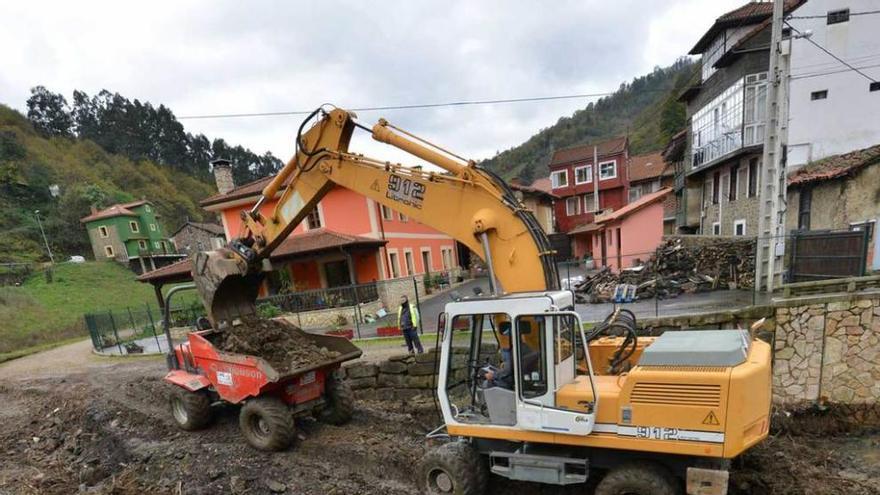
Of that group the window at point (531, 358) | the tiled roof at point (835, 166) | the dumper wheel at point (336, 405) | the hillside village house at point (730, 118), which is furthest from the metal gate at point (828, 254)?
the dumper wheel at point (336, 405)

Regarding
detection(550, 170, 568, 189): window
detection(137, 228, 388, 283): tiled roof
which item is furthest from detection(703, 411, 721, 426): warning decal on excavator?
detection(550, 170, 568, 189): window

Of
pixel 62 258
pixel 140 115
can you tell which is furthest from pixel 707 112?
pixel 140 115

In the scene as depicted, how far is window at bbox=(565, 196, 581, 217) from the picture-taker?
106ft

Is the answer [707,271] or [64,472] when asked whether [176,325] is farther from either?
[707,271]

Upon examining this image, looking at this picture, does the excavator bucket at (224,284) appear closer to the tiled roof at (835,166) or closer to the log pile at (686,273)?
the log pile at (686,273)

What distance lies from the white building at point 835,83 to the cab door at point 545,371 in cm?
1645

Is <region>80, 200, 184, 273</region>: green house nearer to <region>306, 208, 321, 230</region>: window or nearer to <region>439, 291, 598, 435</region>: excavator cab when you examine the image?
<region>306, 208, 321, 230</region>: window

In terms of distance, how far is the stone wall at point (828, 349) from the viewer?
5492mm

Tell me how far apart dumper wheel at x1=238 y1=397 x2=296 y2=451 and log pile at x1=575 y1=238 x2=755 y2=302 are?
8.94 metres

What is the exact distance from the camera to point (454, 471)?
3.75 metres

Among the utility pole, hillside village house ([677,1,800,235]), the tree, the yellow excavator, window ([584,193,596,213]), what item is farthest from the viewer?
the tree

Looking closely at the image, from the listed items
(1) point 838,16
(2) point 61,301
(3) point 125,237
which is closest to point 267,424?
(1) point 838,16

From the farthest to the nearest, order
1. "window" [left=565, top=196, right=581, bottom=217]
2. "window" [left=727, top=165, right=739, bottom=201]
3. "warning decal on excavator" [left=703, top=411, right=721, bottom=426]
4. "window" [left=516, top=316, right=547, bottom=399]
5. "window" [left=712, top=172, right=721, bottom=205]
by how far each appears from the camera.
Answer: "window" [left=565, top=196, right=581, bottom=217], "window" [left=712, top=172, right=721, bottom=205], "window" [left=727, top=165, right=739, bottom=201], "window" [left=516, top=316, right=547, bottom=399], "warning decal on excavator" [left=703, top=411, right=721, bottom=426]

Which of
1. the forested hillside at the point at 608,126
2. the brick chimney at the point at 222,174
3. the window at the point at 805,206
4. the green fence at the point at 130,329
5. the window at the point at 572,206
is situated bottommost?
the green fence at the point at 130,329
